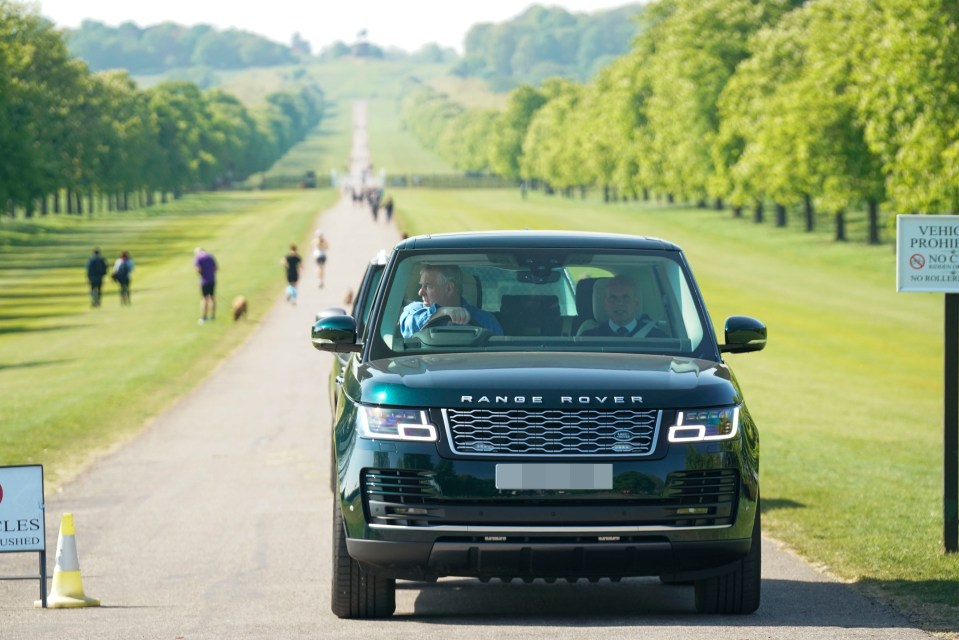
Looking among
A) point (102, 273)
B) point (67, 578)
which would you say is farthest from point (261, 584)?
point (102, 273)

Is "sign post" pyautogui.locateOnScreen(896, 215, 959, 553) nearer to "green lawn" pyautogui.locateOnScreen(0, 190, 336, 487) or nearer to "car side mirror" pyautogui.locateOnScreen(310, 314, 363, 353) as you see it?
"car side mirror" pyautogui.locateOnScreen(310, 314, 363, 353)

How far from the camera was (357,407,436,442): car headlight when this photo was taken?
7.24m

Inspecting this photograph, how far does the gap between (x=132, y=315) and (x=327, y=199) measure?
85.6m

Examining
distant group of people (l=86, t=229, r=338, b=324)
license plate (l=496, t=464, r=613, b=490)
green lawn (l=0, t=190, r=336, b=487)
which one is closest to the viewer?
license plate (l=496, t=464, r=613, b=490)

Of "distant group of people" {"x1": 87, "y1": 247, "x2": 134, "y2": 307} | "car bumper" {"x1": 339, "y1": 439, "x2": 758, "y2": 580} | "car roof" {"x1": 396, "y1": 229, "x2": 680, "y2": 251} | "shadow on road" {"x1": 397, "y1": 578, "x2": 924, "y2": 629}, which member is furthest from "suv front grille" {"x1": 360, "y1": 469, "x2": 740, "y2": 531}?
"distant group of people" {"x1": 87, "y1": 247, "x2": 134, "y2": 307}

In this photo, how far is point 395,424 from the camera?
7305mm

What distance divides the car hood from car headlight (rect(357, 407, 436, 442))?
0.15ft

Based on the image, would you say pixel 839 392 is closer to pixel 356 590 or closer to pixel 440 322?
pixel 440 322

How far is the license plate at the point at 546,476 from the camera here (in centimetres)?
717

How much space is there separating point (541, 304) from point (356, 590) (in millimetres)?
1809

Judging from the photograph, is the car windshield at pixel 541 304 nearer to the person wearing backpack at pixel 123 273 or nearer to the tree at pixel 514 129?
the person wearing backpack at pixel 123 273

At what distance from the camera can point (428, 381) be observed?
7.36m

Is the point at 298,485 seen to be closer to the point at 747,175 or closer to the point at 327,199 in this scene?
the point at 747,175

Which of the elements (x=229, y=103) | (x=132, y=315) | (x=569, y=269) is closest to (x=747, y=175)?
(x=132, y=315)
